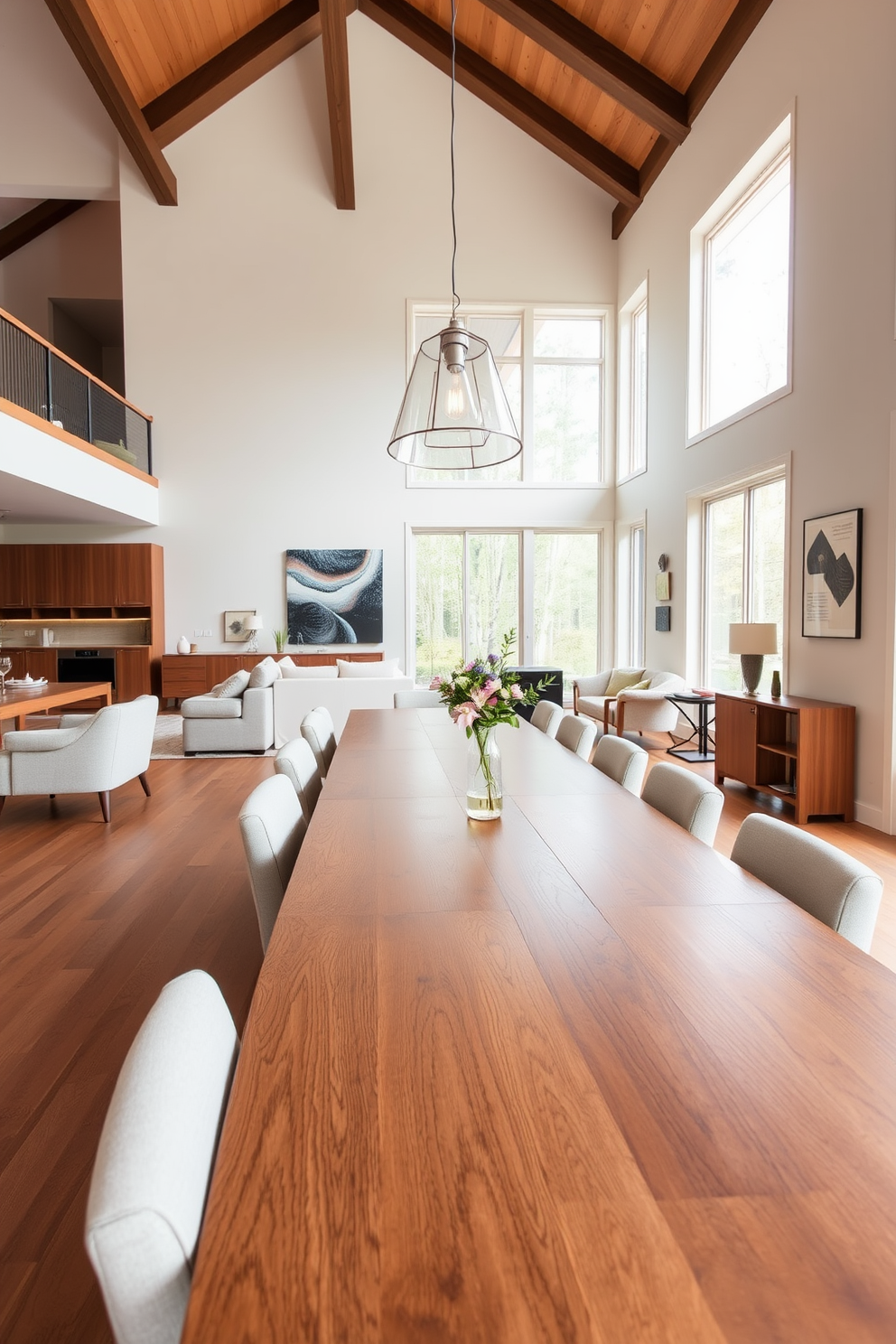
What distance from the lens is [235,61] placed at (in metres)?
8.74

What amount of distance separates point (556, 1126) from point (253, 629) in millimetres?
9448

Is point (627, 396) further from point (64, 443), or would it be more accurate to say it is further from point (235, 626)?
point (64, 443)

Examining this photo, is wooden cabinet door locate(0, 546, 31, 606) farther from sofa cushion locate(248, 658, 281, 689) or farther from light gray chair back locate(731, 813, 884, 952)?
light gray chair back locate(731, 813, 884, 952)

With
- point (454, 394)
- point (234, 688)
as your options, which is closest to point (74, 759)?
point (234, 688)

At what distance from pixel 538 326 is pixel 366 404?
8.19 ft

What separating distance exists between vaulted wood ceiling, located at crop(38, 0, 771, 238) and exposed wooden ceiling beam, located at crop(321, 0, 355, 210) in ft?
0.05

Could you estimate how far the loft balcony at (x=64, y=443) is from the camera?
21.3 ft

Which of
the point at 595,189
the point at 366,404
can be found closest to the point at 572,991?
the point at 366,404

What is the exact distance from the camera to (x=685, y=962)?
1.24 meters

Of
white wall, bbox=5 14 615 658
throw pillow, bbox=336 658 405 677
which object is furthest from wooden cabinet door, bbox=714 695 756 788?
white wall, bbox=5 14 615 658

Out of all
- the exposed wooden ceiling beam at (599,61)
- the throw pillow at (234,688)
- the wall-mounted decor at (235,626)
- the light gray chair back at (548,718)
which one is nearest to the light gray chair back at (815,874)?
the light gray chair back at (548,718)

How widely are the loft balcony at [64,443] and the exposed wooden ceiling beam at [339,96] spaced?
12.3 ft

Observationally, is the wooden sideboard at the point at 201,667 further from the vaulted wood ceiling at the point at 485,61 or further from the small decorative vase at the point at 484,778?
the small decorative vase at the point at 484,778

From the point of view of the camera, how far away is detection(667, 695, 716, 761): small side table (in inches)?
264
